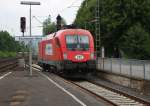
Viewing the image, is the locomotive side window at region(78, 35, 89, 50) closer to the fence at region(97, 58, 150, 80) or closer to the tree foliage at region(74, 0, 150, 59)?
the fence at region(97, 58, 150, 80)

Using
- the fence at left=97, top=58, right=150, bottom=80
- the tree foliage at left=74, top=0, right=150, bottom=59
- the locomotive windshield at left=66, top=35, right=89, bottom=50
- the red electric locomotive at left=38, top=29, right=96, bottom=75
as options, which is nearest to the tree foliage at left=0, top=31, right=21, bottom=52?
the tree foliage at left=74, top=0, right=150, bottom=59

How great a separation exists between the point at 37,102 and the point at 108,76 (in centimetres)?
1557

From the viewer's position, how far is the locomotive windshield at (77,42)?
3475 cm

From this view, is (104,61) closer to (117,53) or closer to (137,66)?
(137,66)

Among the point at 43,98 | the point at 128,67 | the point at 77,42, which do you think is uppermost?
the point at 77,42

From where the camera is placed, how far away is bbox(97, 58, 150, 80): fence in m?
25.4

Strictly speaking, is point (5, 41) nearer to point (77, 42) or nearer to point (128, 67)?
point (77, 42)

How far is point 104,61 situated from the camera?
37344 mm

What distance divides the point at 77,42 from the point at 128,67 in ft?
21.8

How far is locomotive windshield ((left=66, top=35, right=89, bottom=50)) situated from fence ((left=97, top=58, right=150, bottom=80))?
6.82 feet

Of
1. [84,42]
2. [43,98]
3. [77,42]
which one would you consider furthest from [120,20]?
[43,98]

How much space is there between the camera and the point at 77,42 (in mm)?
35125

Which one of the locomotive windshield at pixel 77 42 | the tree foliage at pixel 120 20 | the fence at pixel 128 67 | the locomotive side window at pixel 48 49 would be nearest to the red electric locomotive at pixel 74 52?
the locomotive windshield at pixel 77 42

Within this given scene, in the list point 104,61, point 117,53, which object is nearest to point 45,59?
point 104,61
